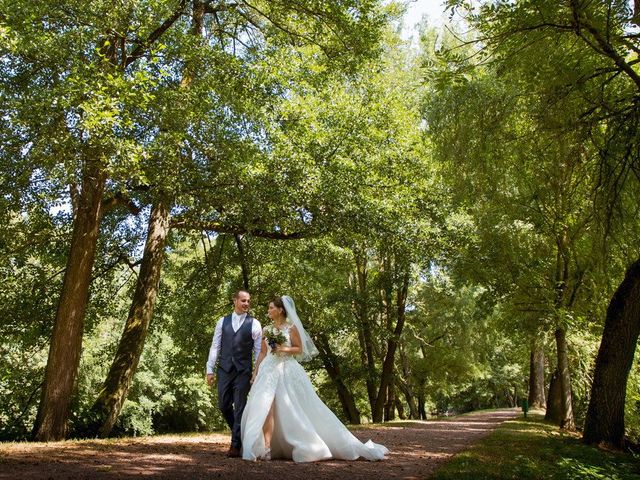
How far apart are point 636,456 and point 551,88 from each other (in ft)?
19.0

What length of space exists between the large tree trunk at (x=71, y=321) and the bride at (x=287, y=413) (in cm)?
437

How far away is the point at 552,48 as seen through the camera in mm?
9156

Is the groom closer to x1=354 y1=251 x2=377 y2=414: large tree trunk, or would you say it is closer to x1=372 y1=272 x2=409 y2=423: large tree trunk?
x1=354 y1=251 x2=377 y2=414: large tree trunk

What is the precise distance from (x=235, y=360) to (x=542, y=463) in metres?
4.32

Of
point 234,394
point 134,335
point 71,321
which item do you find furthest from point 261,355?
point 134,335

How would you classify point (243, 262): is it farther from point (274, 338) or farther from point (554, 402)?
point (554, 402)

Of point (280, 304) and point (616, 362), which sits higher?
point (280, 304)

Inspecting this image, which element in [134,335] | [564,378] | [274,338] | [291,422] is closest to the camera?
[291,422]

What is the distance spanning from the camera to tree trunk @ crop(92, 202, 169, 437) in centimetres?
1148

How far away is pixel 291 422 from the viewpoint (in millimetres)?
6973

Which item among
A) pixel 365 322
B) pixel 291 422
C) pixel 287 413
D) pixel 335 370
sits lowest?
pixel 291 422

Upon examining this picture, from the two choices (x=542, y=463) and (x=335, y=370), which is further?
(x=335, y=370)

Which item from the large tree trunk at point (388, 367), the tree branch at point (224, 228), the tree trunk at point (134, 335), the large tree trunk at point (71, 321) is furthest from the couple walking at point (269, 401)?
the large tree trunk at point (388, 367)

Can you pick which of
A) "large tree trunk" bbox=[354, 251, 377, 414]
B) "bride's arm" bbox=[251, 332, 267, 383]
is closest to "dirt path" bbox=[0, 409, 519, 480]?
"bride's arm" bbox=[251, 332, 267, 383]
